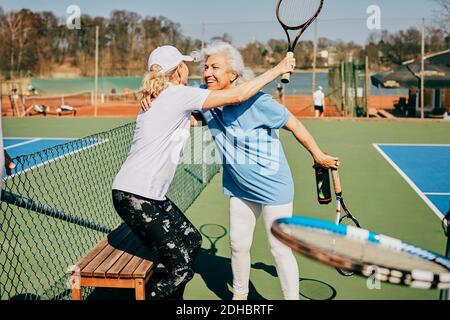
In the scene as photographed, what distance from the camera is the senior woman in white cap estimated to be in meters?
2.85

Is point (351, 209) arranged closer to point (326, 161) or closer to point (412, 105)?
point (326, 161)

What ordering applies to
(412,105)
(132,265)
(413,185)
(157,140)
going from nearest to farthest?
(157,140) < (132,265) < (413,185) < (412,105)

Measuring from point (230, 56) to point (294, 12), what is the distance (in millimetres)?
1655

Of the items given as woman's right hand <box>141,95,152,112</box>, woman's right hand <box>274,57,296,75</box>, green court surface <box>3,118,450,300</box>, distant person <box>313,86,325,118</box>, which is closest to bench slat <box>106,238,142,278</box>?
green court surface <box>3,118,450,300</box>

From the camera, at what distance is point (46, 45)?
44.5 metres

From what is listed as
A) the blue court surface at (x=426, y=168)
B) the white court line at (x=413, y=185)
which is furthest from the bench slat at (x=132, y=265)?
the blue court surface at (x=426, y=168)

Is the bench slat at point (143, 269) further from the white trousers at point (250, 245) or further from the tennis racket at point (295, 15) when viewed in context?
the tennis racket at point (295, 15)

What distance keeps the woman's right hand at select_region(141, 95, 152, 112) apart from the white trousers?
875 millimetres

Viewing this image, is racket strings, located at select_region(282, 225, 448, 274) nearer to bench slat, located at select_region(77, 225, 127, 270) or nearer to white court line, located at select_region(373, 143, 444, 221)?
bench slat, located at select_region(77, 225, 127, 270)

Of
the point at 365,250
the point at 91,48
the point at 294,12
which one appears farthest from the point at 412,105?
the point at 91,48

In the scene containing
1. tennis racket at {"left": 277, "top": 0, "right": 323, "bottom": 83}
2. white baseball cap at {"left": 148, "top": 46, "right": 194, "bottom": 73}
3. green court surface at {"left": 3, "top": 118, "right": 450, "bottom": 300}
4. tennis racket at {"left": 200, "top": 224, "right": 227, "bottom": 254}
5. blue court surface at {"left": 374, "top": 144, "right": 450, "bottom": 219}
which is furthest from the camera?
blue court surface at {"left": 374, "top": 144, "right": 450, "bottom": 219}

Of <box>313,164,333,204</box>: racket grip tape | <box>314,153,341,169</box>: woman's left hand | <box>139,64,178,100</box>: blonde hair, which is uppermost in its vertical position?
<box>139,64,178,100</box>: blonde hair

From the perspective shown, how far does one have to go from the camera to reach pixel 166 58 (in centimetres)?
301
